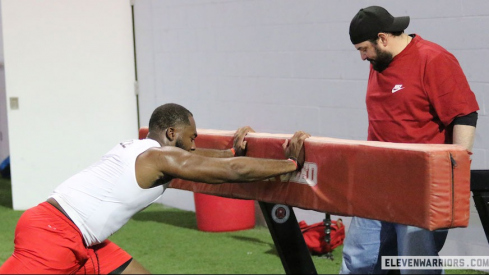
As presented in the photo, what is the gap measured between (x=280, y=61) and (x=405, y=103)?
302 centimetres

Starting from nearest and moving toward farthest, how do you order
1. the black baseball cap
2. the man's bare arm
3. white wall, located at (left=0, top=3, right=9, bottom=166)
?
the man's bare arm → the black baseball cap → white wall, located at (left=0, top=3, right=9, bottom=166)

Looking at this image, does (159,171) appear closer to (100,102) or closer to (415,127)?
(415,127)

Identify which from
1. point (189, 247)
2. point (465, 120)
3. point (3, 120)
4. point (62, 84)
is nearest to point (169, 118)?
point (465, 120)

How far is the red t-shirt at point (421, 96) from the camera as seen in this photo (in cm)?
352

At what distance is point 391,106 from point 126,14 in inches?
200

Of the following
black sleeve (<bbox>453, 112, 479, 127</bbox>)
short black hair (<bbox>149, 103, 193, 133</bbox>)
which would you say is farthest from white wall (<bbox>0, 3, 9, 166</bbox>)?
black sleeve (<bbox>453, 112, 479, 127</bbox>)

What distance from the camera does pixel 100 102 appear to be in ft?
26.7

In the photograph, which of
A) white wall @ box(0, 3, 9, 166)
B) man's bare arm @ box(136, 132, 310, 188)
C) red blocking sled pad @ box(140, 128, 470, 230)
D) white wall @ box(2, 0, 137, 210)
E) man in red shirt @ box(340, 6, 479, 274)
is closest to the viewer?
red blocking sled pad @ box(140, 128, 470, 230)

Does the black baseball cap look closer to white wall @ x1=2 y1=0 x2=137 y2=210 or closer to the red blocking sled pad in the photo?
the red blocking sled pad

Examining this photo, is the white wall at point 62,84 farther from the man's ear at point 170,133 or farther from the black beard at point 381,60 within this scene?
the black beard at point 381,60

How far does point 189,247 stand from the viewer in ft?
20.6

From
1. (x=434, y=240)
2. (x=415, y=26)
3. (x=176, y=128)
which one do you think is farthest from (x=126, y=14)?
(x=434, y=240)

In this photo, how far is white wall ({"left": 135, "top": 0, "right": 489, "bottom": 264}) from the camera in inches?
203

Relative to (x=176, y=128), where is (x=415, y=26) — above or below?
above
